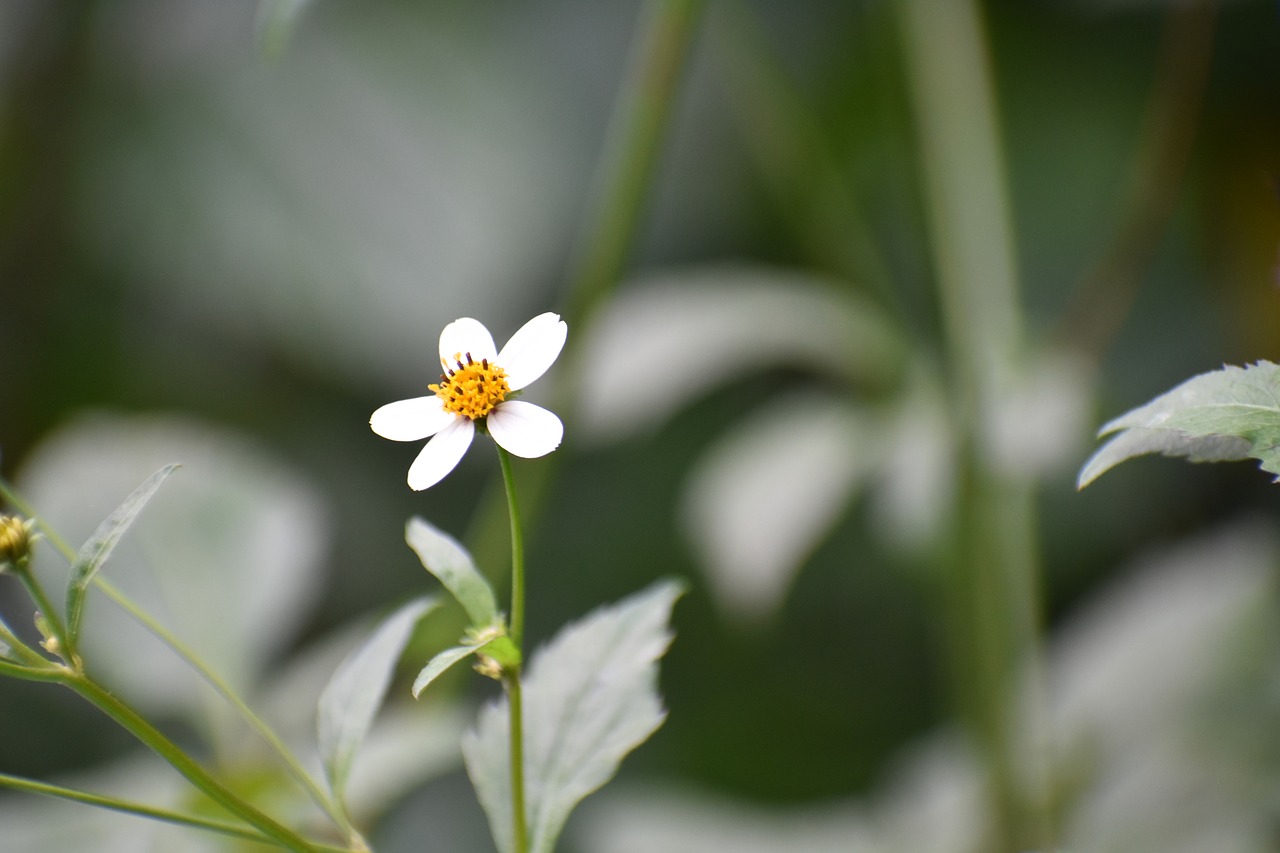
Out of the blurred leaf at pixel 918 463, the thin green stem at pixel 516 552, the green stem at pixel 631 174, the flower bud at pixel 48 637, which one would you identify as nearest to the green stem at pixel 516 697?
the thin green stem at pixel 516 552

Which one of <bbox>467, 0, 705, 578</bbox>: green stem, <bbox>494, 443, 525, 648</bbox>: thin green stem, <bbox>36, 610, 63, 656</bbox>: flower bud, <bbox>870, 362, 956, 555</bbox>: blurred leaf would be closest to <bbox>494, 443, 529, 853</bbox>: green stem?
<bbox>494, 443, 525, 648</bbox>: thin green stem

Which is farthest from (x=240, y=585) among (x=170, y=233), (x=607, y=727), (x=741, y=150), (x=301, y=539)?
(x=741, y=150)

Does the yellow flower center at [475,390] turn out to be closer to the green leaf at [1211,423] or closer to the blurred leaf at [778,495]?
the green leaf at [1211,423]

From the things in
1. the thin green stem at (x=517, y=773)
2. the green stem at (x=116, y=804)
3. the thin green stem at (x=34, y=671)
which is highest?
the thin green stem at (x=34, y=671)

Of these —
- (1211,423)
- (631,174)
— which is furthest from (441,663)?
(631,174)

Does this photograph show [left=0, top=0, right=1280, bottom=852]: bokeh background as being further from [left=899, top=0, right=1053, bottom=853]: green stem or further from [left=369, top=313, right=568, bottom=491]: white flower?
[left=369, top=313, right=568, bottom=491]: white flower

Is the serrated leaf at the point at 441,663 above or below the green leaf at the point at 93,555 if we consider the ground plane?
below
